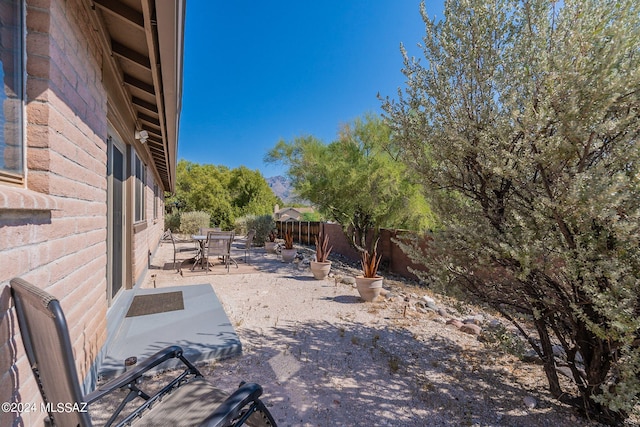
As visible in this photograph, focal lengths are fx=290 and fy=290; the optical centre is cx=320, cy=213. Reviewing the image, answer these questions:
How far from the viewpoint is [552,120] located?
2.02 metres

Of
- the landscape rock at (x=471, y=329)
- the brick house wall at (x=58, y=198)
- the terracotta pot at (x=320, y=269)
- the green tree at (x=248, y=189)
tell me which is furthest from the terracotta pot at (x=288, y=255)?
the green tree at (x=248, y=189)

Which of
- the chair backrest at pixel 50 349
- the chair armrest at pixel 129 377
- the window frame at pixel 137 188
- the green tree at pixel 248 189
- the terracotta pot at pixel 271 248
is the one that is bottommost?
the terracotta pot at pixel 271 248

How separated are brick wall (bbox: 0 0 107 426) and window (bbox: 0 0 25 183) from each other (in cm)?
5

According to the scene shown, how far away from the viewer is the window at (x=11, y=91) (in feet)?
3.98

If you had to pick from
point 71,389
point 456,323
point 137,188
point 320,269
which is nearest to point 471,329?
point 456,323

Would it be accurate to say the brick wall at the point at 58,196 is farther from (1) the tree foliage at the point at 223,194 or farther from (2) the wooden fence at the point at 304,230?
(1) the tree foliage at the point at 223,194

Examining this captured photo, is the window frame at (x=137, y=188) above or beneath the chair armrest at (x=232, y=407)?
above

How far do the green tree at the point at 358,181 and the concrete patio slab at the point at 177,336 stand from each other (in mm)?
5913

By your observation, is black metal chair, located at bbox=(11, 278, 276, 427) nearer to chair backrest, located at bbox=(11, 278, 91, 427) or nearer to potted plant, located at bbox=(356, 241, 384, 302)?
chair backrest, located at bbox=(11, 278, 91, 427)

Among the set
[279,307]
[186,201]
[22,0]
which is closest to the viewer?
[22,0]

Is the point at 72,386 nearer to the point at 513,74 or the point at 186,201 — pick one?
the point at 513,74

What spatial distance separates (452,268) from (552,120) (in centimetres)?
138

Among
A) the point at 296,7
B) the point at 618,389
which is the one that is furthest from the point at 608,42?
the point at 296,7

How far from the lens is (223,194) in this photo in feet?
80.3
